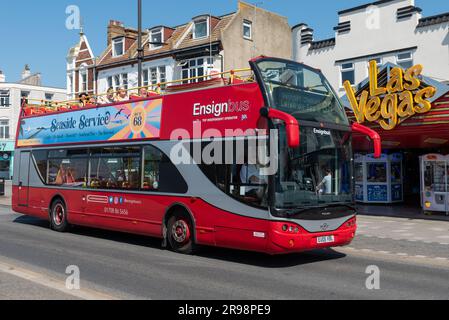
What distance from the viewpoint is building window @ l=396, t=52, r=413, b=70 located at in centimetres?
2159

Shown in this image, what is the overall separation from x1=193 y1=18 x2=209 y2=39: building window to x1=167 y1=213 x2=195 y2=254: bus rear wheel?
23029mm

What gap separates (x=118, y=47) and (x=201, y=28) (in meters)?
8.54

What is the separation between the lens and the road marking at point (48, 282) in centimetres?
648

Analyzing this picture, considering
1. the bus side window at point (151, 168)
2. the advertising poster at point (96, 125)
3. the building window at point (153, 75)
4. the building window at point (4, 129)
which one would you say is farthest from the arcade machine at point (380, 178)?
the building window at point (4, 129)

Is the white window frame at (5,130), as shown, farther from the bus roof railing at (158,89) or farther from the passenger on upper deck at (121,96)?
the passenger on upper deck at (121,96)

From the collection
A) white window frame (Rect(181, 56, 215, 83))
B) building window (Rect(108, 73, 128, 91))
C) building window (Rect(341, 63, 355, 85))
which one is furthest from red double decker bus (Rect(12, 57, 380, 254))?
building window (Rect(108, 73, 128, 91))

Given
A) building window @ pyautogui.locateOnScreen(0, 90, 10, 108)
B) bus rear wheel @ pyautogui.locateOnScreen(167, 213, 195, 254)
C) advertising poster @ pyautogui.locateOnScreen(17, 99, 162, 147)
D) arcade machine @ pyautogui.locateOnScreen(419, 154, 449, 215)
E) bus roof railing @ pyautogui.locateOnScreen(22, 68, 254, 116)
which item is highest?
building window @ pyautogui.locateOnScreen(0, 90, 10, 108)

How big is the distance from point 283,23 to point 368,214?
21.3 metres

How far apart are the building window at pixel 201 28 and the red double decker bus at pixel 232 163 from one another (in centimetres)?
2023

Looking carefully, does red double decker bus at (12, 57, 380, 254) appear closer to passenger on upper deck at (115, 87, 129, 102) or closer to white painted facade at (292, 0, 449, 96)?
passenger on upper deck at (115, 87, 129, 102)

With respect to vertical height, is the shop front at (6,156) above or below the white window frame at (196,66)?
below

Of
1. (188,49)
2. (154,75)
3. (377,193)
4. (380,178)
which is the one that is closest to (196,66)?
(188,49)

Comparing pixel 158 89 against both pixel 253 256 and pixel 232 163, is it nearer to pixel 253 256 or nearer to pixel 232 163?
pixel 232 163

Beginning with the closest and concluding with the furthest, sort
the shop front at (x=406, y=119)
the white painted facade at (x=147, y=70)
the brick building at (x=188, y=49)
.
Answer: the shop front at (x=406, y=119)
the brick building at (x=188, y=49)
the white painted facade at (x=147, y=70)
